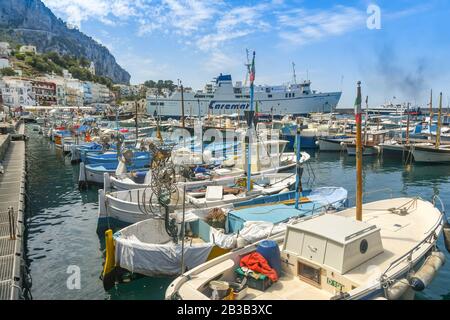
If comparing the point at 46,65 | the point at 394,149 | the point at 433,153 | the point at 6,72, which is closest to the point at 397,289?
the point at 433,153

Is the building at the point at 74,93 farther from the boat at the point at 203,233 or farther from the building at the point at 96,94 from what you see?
the boat at the point at 203,233

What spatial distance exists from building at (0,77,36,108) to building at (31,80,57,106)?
11.6 ft

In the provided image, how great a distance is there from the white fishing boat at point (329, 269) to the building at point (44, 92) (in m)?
125

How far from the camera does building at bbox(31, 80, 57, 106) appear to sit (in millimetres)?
112081

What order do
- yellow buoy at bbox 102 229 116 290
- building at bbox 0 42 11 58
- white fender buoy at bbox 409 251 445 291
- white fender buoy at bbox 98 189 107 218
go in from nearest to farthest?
1. white fender buoy at bbox 409 251 445 291
2. yellow buoy at bbox 102 229 116 290
3. white fender buoy at bbox 98 189 107 218
4. building at bbox 0 42 11 58

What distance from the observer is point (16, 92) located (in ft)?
338

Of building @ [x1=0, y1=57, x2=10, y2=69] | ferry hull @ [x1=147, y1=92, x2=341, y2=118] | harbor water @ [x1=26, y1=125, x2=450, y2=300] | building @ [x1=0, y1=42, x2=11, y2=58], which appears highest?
building @ [x1=0, y1=42, x2=11, y2=58]

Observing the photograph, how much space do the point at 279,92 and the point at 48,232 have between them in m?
86.0

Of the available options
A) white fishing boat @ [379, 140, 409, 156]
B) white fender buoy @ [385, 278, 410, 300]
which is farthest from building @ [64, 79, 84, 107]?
white fender buoy @ [385, 278, 410, 300]

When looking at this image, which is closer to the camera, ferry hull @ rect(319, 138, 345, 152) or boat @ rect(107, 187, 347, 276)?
boat @ rect(107, 187, 347, 276)

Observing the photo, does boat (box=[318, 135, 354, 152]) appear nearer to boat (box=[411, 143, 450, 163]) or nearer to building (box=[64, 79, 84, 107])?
boat (box=[411, 143, 450, 163])
